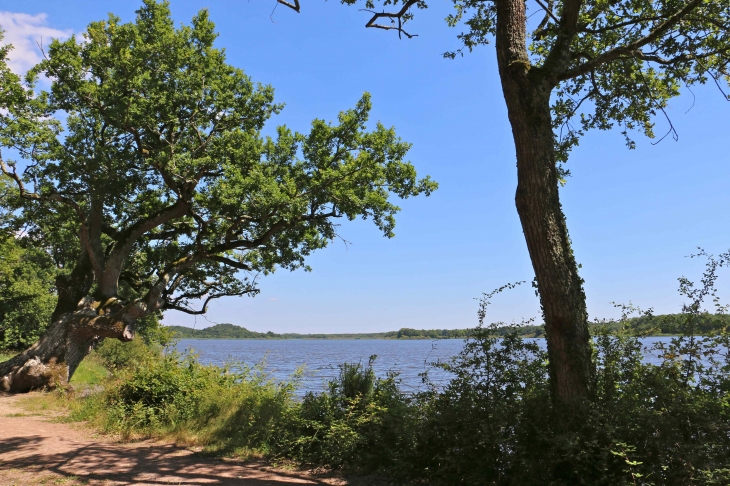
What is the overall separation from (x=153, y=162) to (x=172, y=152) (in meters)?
0.92

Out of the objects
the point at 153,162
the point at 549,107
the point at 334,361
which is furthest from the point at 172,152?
the point at 334,361

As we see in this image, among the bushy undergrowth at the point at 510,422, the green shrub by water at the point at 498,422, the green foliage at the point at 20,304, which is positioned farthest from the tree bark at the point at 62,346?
the green foliage at the point at 20,304

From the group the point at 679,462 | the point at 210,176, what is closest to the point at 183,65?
the point at 210,176

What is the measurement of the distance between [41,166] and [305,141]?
7.39m

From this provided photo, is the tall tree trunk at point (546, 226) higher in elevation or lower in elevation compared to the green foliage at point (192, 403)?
higher

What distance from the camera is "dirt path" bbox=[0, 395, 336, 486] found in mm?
6234

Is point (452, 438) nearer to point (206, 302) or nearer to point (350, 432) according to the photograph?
point (350, 432)

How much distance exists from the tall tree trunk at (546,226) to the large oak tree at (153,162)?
7.45 metres

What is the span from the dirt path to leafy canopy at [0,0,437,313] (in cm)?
624

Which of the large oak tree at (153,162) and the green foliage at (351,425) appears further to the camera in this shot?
the large oak tree at (153,162)

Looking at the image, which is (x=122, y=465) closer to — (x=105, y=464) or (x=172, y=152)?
(x=105, y=464)

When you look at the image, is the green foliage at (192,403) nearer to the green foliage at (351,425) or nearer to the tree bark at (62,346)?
the green foliage at (351,425)

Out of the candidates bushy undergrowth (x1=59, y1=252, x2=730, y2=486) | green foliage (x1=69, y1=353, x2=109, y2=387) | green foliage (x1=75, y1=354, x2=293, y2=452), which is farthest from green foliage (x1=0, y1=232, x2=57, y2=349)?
bushy undergrowth (x1=59, y1=252, x2=730, y2=486)

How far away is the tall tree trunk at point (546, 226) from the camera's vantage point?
5273mm
